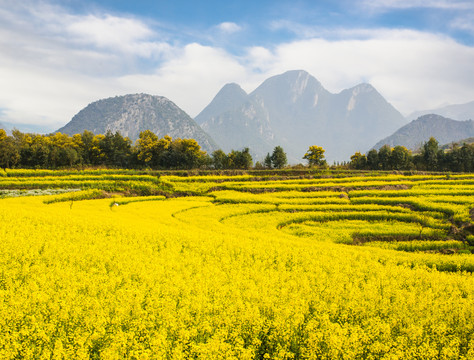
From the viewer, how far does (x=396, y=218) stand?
2416 centimetres

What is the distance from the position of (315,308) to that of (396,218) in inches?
758

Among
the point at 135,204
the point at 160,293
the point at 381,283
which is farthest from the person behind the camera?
the point at 135,204

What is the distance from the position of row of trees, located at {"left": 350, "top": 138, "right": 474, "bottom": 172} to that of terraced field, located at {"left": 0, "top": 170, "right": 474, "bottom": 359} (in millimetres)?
53136

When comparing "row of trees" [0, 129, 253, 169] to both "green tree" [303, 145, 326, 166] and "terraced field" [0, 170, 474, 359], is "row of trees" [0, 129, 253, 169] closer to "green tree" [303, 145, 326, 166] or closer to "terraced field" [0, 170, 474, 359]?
"green tree" [303, 145, 326, 166]

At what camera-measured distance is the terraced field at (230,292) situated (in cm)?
634

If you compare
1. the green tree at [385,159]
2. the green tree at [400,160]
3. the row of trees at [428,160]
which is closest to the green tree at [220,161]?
the row of trees at [428,160]

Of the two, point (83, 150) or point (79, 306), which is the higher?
point (83, 150)

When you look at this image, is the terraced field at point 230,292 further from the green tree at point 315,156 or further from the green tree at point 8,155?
the green tree at point 315,156

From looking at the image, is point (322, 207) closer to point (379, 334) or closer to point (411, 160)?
point (379, 334)

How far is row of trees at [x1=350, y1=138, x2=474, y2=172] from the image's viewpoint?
215ft

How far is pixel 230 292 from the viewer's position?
28.7 ft

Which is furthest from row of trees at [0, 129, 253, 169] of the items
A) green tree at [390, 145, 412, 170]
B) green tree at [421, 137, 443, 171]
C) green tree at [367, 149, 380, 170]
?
green tree at [421, 137, 443, 171]

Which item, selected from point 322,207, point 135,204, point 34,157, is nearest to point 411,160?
point 322,207

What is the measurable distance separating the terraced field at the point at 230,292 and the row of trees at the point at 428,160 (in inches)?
2092
